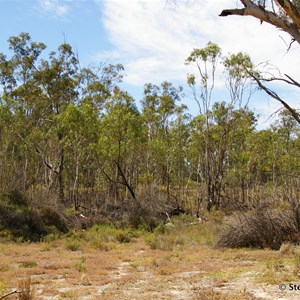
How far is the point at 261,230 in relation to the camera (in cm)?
1269

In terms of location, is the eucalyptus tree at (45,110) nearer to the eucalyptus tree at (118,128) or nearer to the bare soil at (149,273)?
the eucalyptus tree at (118,128)

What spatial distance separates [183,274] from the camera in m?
9.23

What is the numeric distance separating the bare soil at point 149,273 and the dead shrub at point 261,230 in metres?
0.60

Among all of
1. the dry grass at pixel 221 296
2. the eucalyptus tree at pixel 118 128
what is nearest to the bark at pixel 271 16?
Answer: the dry grass at pixel 221 296

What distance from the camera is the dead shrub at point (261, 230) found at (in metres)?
12.5

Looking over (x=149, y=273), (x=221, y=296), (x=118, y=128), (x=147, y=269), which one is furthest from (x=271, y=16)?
(x=118, y=128)

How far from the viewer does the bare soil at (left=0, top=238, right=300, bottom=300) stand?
23.9 ft

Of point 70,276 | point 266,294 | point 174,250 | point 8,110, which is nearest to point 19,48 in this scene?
point 8,110

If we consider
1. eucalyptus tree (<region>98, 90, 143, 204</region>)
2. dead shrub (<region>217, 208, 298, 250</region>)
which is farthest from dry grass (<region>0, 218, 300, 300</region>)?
eucalyptus tree (<region>98, 90, 143, 204</region>)

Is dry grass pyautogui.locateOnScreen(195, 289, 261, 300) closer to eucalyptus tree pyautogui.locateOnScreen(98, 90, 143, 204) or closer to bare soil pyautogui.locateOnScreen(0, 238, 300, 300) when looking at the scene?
bare soil pyautogui.locateOnScreen(0, 238, 300, 300)

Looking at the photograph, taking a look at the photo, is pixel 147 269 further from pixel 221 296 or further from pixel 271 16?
pixel 271 16

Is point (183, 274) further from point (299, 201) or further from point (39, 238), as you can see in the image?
point (39, 238)

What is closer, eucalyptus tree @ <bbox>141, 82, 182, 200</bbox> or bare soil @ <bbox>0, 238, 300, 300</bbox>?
bare soil @ <bbox>0, 238, 300, 300</bbox>

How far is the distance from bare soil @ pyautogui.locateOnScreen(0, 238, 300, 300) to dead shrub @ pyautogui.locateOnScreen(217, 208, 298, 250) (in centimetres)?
60
